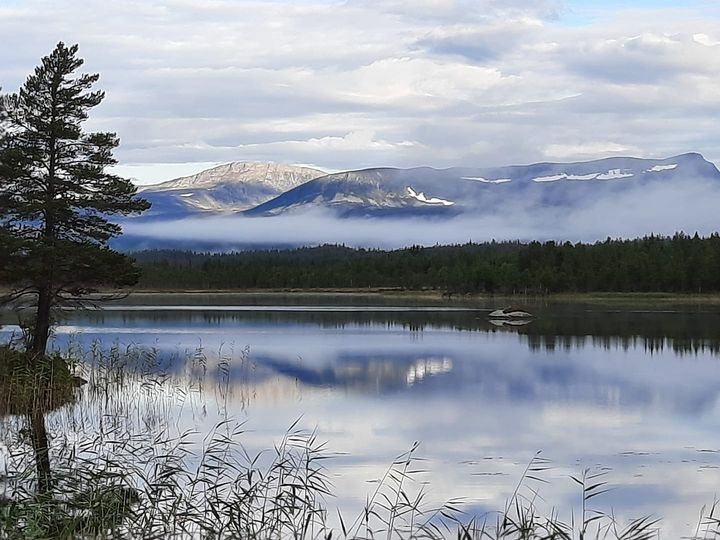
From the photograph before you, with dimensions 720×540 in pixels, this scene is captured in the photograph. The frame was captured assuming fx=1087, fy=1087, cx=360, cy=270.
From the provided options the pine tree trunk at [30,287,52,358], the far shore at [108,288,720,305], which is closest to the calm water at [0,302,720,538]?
the pine tree trunk at [30,287,52,358]

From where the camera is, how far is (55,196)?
24.5m

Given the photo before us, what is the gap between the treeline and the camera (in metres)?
98.5

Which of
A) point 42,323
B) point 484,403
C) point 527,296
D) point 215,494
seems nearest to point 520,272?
point 527,296

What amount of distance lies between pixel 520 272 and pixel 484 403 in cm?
8549

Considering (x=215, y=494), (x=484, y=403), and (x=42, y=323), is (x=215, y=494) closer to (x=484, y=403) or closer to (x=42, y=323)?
(x=484, y=403)

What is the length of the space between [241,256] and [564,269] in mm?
94780

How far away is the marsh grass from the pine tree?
2.67 metres

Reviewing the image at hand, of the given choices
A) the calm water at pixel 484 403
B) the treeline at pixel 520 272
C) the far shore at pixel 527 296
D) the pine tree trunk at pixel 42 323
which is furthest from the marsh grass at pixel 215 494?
the treeline at pixel 520 272

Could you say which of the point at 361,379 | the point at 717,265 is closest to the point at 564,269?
the point at 717,265

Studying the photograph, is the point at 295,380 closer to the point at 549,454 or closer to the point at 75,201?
the point at 75,201

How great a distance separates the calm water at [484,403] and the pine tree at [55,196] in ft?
8.01

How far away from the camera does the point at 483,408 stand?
23562mm

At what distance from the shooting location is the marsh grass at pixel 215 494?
1076 centimetres

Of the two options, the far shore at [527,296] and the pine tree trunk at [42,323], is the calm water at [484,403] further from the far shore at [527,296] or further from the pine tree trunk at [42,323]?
the far shore at [527,296]
